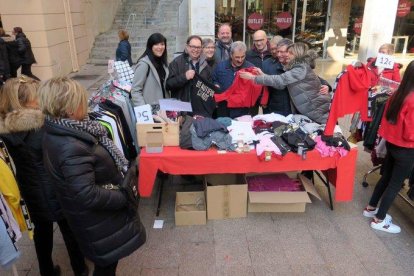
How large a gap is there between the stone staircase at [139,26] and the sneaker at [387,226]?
922cm

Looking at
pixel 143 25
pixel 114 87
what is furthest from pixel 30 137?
pixel 143 25

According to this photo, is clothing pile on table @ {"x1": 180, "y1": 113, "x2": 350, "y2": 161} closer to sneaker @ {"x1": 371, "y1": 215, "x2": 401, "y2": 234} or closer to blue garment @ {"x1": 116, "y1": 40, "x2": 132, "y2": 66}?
sneaker @ {"x1": 371, "y1": 215, "x2": 401, "y2": 234}

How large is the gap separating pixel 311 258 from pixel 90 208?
6.76 ft

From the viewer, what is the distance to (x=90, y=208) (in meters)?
1.87

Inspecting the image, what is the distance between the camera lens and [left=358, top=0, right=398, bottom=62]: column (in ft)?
28.2

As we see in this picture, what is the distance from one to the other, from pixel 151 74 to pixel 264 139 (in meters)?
1.45

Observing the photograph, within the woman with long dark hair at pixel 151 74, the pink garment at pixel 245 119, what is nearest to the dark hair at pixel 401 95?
the pink garment at pixel 245 119

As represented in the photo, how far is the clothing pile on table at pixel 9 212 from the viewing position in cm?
217

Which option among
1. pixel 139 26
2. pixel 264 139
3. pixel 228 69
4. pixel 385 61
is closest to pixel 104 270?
pixel 264 139

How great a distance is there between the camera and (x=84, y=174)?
1.79m

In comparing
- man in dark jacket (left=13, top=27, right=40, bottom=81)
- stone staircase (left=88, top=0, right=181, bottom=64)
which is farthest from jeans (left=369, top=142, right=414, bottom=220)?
stone staircase (left=88, top=0, right=181, bottom=64)

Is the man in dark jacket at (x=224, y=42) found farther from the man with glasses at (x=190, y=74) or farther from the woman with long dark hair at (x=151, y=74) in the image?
the woman with long dark hair at (x=151, y=74)

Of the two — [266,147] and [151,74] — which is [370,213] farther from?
[151,74]

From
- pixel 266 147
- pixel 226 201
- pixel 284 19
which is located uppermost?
pixel 284 19
